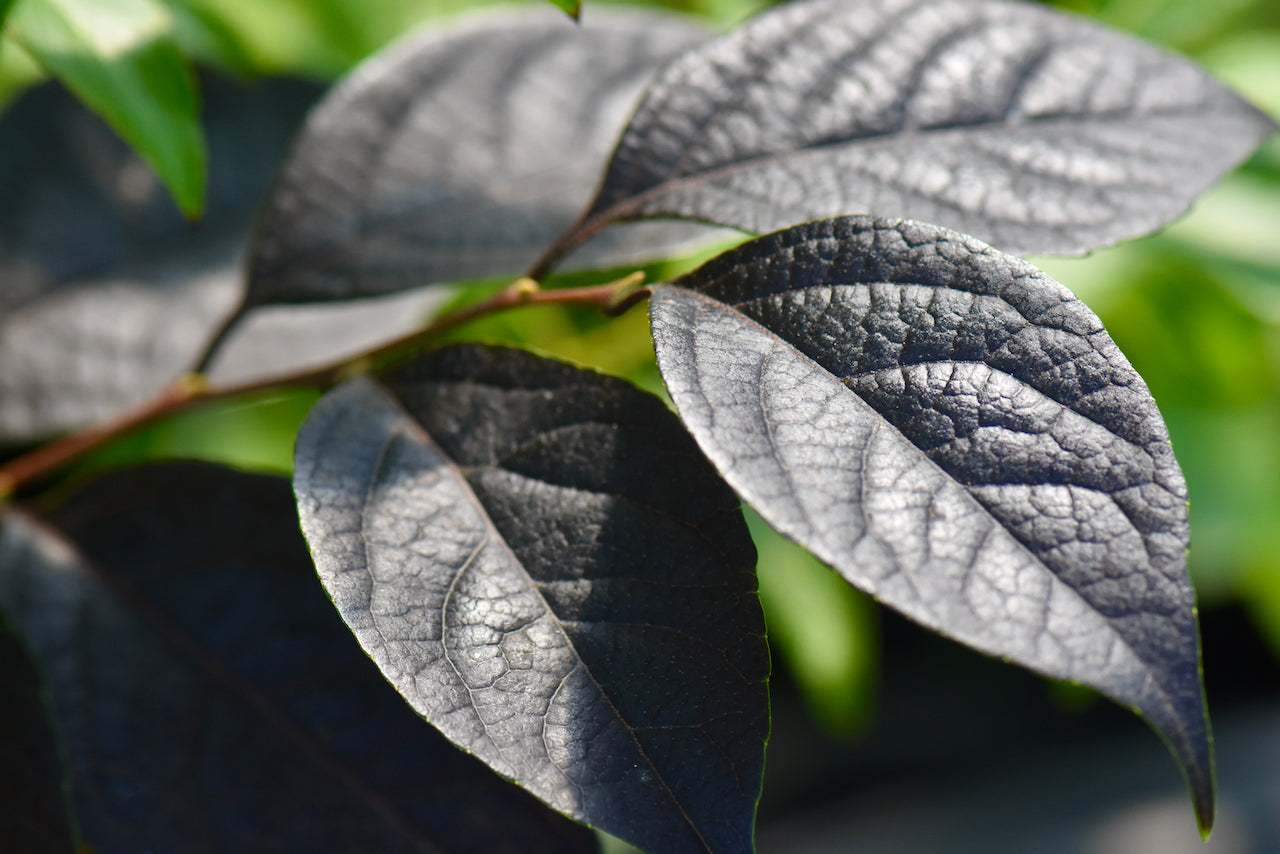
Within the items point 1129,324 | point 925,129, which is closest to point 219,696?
point 925,129

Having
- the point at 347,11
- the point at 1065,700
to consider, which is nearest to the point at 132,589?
the point at 347,11

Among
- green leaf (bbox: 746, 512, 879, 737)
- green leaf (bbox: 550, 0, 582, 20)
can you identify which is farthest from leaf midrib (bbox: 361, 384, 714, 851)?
green leaf (bbox: 746, 512, 879, 737)

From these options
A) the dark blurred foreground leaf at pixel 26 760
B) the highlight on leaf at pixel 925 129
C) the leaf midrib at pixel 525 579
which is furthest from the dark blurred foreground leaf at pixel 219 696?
the highlight on leaf at pixel 925 129

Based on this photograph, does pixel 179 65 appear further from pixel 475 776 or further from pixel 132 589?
pixel 475 776

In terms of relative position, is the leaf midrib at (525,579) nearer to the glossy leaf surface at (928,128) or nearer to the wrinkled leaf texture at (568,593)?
the wrinkled leaf texture at (568,593)

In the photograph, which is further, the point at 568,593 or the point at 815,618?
the point at 815,618

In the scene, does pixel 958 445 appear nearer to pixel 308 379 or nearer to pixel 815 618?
pixel 308 379
